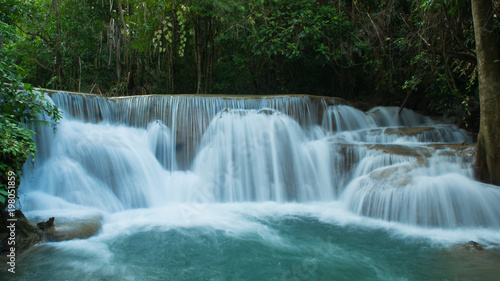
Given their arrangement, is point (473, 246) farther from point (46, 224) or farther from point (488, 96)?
point (46, 224)

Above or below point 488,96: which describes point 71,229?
below

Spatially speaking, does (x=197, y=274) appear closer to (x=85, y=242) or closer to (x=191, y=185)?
(x=85, y=242)

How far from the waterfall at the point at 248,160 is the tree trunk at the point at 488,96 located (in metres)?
0.27

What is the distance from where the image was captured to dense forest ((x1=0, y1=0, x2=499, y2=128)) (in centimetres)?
871

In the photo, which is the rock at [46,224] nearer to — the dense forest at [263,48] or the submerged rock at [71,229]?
the submerged rock at [71,229]

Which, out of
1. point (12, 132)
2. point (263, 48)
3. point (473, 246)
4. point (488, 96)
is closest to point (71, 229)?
point (12, 132)

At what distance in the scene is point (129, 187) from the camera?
253 inches

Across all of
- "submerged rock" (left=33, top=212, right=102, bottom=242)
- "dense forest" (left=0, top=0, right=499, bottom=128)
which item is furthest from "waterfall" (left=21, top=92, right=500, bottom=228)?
"dense forest" (left=0, top=0, right=499, bottom=128)

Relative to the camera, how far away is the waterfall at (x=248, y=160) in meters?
5.37

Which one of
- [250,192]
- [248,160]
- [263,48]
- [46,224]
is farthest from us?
[263,48]

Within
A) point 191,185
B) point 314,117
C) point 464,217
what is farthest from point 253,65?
point 464,217

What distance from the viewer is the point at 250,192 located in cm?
709

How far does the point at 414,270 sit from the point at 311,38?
8.50m

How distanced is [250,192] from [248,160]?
2.56ft
